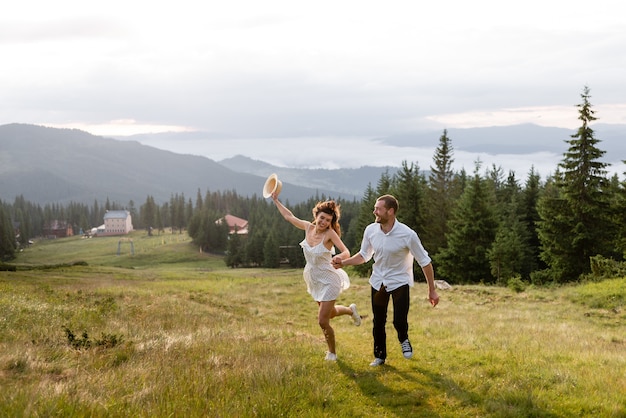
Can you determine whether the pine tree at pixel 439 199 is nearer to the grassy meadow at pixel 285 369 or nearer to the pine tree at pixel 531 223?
the pine tree at pixel 531 223

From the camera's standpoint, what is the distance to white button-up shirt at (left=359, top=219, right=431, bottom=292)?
26.1ft

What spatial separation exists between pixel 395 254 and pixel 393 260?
12cm

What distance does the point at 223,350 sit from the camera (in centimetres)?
887

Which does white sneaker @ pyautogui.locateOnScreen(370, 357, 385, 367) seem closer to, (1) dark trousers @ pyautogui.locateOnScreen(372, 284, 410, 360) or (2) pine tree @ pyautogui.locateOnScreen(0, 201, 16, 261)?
(1) dark trousers @ pyautogui.locateOnScreen(372, 284, 410, 360)

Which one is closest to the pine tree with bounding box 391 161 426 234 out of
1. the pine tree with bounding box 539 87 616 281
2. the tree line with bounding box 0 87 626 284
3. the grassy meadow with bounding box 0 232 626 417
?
the tree line with bounding box 0 87 626 284

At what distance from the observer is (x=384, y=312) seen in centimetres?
848

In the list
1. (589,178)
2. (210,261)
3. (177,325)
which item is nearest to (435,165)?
(589,178)

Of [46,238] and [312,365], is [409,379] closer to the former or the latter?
[312,365]

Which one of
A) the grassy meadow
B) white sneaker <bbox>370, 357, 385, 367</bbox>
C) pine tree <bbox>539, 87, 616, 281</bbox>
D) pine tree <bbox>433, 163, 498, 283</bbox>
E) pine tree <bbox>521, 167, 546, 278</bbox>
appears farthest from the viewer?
pine tree <bbox>521, 167, 546, 278</bbox>

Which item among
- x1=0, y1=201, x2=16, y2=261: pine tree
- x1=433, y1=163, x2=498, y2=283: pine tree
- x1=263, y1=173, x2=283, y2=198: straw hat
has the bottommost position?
x1=0, y1=201, x2=16, y2=261: pine tree

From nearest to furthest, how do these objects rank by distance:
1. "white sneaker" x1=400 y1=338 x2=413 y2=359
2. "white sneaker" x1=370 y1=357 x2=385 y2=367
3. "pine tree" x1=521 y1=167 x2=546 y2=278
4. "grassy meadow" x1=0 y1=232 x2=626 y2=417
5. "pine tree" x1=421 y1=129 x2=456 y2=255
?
1. "grassy meadow" x1=0 y1=232 x2=626 y2=417
2. "white sneaker" x1=400 y1=338 x2=413 y2=359
3. "white sneaker" x1=370 y1=357 x2=385 y2=367
4. "pine tree" x1=521 y1=167 x2=546 y2=278
5. "pine tree" x1=421 y1=129 x2=456 y2=255

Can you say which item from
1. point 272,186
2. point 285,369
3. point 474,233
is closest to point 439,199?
point 474,233

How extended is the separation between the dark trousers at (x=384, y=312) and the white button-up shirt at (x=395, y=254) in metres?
0.14

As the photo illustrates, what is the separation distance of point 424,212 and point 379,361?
50.2 meters
